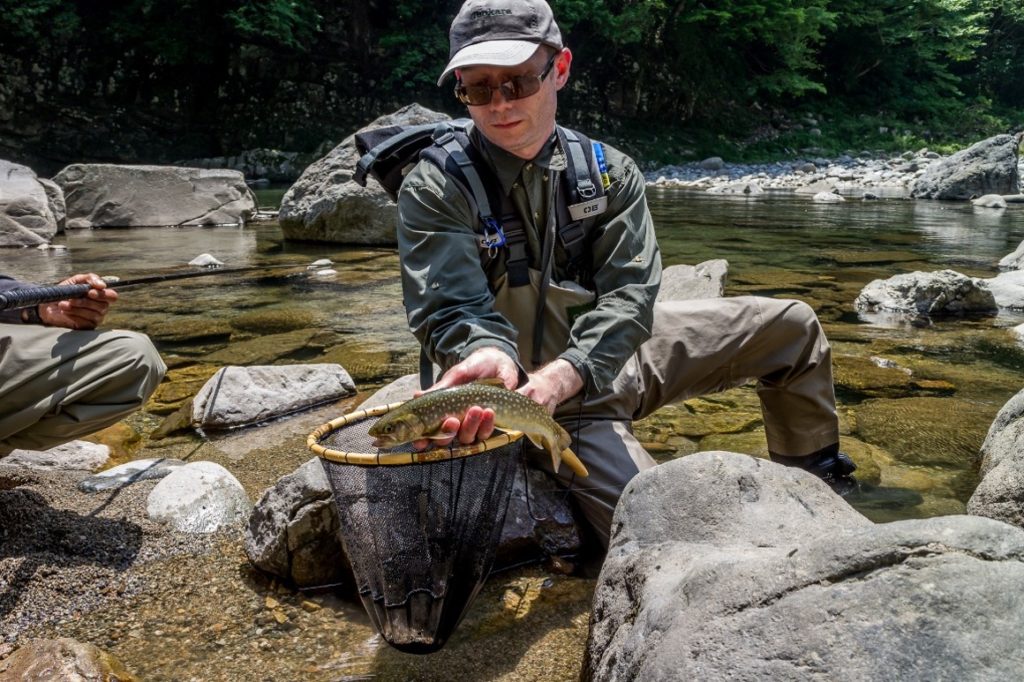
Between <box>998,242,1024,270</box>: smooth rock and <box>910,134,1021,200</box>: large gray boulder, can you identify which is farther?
<box>910,134,1021,200</box>: large gray boulder

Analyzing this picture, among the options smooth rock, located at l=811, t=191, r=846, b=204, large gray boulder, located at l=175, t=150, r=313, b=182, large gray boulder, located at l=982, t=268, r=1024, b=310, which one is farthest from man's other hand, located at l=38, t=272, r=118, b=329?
large gray boulder, located at l=175, t=150, r=313, b=182

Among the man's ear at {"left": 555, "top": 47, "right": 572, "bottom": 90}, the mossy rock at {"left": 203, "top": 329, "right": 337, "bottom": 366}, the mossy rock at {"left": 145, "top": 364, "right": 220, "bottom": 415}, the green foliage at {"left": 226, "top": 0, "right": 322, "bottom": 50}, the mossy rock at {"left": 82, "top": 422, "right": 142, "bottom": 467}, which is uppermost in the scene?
the green foliage at {"left": 226, "top": 0, "right": 322, "bottom": 50}

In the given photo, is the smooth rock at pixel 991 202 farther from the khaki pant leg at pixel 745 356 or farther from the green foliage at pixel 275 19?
the green foliage at pixel 275 19

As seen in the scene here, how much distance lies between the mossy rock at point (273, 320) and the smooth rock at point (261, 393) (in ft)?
6.43

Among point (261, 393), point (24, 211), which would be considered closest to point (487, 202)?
point (261, 393)

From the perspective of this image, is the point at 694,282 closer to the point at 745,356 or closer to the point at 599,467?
the point at 745,356

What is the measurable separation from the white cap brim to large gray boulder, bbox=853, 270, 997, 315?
6.02 m

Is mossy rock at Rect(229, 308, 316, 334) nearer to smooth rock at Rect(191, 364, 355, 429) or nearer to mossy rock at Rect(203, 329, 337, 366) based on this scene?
mossy rock at Rect(203, 329, 337, 366)

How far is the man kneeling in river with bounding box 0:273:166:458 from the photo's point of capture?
308 cm

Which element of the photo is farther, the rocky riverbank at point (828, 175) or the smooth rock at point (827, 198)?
the rocky riverbank at point (828, 175)

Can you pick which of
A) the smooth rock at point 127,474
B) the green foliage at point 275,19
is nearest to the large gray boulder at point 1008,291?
the smooth rock at point 127,474

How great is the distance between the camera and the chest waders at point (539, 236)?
313cm

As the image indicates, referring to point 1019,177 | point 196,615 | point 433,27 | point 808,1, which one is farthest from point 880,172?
point 196,615

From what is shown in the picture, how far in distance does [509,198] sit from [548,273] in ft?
1.02
